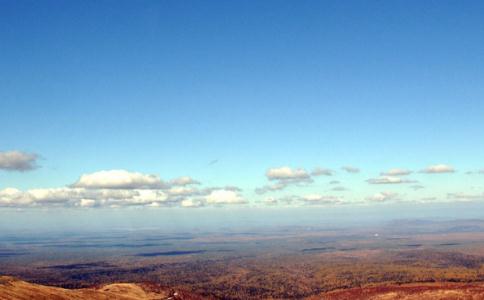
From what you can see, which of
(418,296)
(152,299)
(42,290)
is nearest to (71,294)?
(42,290)

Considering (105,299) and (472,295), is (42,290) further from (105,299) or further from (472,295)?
(472,295)

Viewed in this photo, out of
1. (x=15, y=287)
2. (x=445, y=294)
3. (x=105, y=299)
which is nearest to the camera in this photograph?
(x=15, y=287)

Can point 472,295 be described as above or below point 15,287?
below

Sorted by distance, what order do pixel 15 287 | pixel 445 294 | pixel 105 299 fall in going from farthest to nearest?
pixel 445 294 < pixel 105 299 < pixel 15 287

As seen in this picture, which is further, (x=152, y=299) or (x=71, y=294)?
(x=152, y=299)

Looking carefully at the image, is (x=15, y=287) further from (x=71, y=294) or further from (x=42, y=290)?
(x=71, y=294)

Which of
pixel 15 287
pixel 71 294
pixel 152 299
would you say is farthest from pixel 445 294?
pixel 15 287

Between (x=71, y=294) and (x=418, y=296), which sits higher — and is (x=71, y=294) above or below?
above

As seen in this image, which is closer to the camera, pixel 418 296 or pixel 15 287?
pixel 15 287
